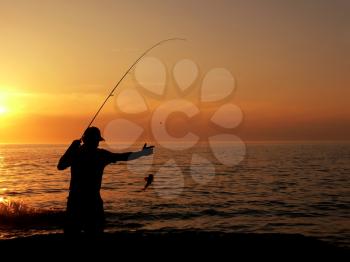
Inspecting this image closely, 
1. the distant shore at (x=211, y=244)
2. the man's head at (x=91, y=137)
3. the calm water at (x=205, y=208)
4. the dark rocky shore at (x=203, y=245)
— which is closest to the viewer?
the man's head at (x=91, y=137)

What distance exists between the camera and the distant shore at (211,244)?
30.1 feet

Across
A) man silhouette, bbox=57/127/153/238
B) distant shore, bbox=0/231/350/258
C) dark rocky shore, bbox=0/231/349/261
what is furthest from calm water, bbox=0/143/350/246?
man silhouette, bbox=57/127/153/238

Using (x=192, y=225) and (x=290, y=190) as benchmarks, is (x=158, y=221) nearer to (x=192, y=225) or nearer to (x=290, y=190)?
(x=192, y=225)

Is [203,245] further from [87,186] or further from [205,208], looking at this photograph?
[205,208]

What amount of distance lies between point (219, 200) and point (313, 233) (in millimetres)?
11531

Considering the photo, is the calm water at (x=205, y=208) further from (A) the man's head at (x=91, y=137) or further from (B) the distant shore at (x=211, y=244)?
(A) the man's head at (x=91, y=137)

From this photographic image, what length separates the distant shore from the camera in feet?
30.1

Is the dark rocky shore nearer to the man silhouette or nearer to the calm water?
the man silhouette

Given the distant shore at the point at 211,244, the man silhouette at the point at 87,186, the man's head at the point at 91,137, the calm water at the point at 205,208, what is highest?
the man's head at the point at 91,137

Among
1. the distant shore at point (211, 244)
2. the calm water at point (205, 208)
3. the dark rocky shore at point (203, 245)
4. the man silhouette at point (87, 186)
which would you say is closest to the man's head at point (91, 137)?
the man silhouette at point (87, 186)

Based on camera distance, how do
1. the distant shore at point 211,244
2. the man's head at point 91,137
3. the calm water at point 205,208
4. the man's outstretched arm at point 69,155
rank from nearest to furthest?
the man's outstretched arm at point 69,155 → the man's head at point 91,137 → the distant shore at point 211,244 → the calm water at point 205,208

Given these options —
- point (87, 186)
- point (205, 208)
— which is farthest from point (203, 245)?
point (205, 208)

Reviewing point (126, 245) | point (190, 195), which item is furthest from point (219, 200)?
point (126, 245)

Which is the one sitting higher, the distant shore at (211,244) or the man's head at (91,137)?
the man's head at (91,137)
